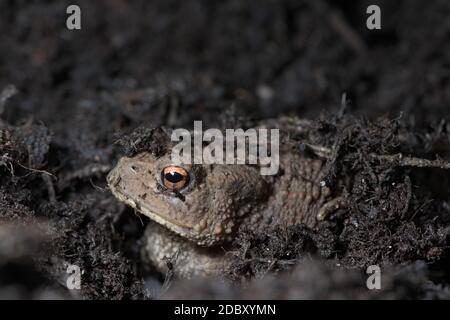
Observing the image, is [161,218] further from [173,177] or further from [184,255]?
[184,255]

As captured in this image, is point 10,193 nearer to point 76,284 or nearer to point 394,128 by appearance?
point 76,284
